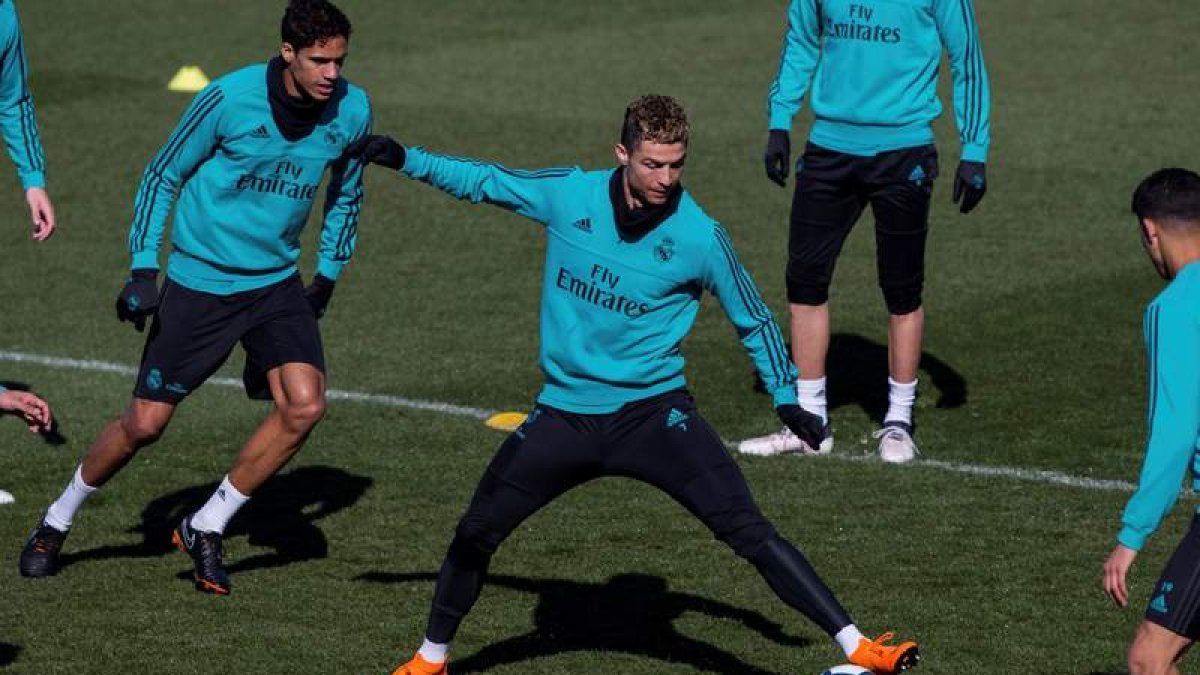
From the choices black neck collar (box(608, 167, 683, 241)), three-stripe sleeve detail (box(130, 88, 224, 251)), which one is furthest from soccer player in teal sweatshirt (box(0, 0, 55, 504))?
black neck collar (box(608, 167, 683, 241))

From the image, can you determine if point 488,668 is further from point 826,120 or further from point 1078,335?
point 1078,335

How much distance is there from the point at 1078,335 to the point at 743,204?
4299 mm

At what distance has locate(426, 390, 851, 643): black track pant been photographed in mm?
8109

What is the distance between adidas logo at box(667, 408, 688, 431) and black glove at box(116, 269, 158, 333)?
2472 millimetres

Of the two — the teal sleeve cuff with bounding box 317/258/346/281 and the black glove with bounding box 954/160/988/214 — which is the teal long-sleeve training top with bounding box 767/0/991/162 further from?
the teal sleeve cuff with bounding box 317/258/346/281

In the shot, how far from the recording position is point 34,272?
1606 cm

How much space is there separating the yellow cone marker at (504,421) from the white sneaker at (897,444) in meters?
2.02

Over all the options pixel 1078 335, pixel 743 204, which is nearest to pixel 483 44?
pixel 743 204

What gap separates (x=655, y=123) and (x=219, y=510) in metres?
3.17

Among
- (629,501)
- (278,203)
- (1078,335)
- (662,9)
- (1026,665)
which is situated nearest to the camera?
(1026,665)

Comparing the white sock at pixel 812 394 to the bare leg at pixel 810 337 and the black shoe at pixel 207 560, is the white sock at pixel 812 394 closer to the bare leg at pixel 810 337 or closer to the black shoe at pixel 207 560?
the bare leg at pixel 810 337

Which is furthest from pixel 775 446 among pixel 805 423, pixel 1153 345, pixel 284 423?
pixel 1153 345

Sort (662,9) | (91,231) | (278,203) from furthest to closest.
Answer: (662,9)
(91,231)
(278,203)

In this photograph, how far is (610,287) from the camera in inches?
320
